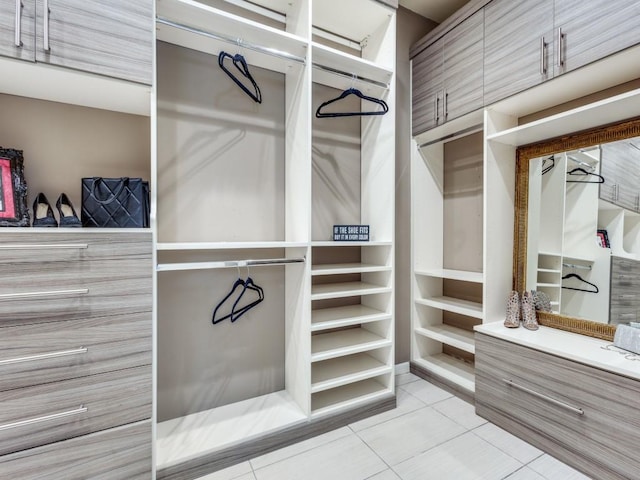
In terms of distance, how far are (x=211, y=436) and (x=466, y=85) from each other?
2.72 meters

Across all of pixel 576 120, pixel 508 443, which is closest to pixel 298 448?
pixel 508 443

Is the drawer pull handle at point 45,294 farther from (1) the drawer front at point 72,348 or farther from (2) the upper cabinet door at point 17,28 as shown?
(2) the upper cabinet door at point 17,28

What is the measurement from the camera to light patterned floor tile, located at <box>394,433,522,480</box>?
1.48 meters

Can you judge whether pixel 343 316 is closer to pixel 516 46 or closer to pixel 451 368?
pixel 451 368

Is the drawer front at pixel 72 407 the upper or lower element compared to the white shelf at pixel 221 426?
upper

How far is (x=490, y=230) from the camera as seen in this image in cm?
200

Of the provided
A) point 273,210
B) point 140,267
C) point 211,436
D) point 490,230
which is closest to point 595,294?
point 490,230

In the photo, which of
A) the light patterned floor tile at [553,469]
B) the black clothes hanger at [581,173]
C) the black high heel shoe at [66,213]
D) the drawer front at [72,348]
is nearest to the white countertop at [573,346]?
the light patterned floor tile at [553,469]

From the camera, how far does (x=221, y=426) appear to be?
1.68 m

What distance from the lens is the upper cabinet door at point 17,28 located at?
104 centimetres

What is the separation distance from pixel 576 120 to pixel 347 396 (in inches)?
84.4

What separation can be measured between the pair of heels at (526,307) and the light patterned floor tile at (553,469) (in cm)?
71

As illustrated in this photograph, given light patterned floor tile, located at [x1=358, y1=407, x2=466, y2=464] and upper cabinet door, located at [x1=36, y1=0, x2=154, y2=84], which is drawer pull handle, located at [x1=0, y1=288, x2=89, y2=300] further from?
light patterned floor tile, located at [x1=358, y1=407, x2=466, y2=464]

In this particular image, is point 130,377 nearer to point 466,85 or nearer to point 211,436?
point 211,436
